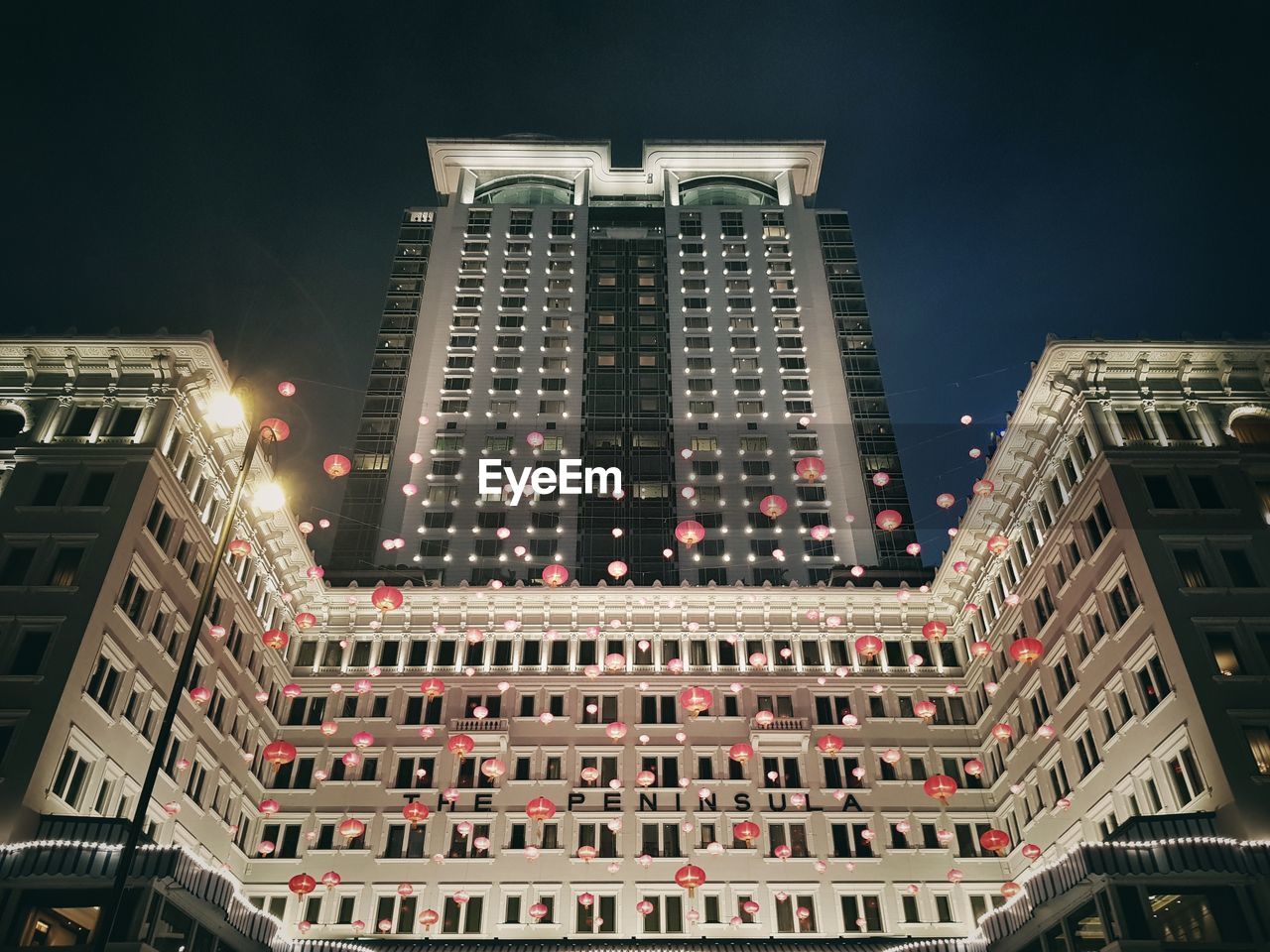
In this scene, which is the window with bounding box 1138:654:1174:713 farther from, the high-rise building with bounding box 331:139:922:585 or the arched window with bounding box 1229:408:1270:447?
the high-rise building with bounding box 331:139:922:585

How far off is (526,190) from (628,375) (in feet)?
90.0


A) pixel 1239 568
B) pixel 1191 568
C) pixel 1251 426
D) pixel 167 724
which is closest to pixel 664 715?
pixel 1191 568

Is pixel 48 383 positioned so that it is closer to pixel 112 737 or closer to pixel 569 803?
pixel 112 737

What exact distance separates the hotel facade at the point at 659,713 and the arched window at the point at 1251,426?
102 millimetres

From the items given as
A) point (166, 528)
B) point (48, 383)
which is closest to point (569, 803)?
point (166, 528)

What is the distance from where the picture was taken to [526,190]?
87.7 m

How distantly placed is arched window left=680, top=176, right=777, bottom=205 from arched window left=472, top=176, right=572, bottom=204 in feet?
36.9

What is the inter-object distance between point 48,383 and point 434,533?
30002 mm

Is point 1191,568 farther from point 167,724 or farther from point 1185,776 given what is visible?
point 167,724

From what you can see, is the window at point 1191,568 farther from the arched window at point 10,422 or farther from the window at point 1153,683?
the arched window at point 10,422

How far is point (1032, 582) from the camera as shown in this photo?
114 feet

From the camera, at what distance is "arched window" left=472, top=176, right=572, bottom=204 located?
86.9 m

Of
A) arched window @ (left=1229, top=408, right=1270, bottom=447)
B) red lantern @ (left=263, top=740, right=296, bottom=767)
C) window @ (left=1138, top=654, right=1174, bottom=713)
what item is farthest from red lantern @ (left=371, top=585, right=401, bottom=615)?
arched window @ (left=1229, top=408, right=1270, bottom=447)

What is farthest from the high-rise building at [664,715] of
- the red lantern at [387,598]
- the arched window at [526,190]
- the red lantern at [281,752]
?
the arched window at [526,190]
